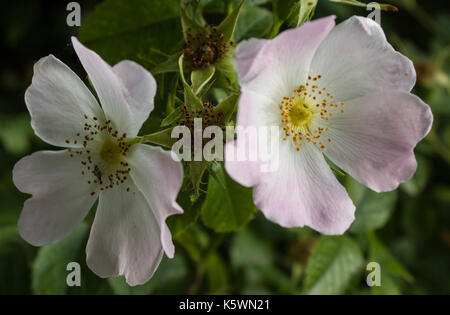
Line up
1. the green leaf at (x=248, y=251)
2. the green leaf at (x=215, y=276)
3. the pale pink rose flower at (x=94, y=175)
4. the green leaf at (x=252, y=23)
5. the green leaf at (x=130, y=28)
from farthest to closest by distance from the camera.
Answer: the green leaf at (x=248, y=251) → the green leaf at (x=215, y=276) → the green leaf at (x=252, y=23) → the green leaf at (x=130, y=28) → the pale pink rose flower at (x=94, y=175)

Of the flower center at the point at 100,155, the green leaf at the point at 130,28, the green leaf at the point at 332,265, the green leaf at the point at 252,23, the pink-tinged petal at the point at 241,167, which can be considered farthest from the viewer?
the green leaf at the point at 332,265

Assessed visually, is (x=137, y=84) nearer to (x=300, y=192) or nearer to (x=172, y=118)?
(x=172, y=118)

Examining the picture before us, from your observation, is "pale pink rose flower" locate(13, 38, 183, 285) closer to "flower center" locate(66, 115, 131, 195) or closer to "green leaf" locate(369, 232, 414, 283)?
"flower center" locate(66, 115, 131, 195)

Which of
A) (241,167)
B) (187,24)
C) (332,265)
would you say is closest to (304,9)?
(187,24)

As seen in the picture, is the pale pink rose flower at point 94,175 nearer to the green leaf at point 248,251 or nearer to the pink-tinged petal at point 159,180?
the pink-tinged petal at point 159,180

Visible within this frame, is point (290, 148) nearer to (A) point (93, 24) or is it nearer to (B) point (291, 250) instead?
(A) point (93, 24)

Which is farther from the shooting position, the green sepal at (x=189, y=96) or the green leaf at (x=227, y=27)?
the green leaf at (x=227, y=27)

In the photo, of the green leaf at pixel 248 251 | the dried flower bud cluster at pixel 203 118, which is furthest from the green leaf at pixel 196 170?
the green leaf at pixel 248 251

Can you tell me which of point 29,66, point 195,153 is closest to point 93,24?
point 195,153
